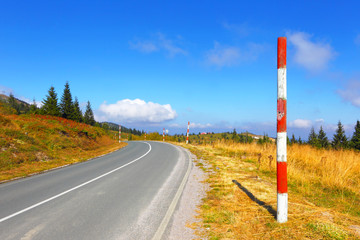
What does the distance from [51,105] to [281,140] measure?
145ft

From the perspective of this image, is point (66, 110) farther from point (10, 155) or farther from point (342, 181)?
point (342, 181)

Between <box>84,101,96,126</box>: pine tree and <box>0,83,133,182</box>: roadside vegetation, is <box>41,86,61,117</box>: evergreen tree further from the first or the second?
<box>84,101,96,126</box>: pine tree

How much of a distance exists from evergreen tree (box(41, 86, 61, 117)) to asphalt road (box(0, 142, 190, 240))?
3584cm

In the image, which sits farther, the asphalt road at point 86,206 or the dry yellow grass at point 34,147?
the dry yellow grass at point 34,147

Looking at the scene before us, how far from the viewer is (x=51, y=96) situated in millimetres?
40156

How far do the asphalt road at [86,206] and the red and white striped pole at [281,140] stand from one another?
228 centimetres

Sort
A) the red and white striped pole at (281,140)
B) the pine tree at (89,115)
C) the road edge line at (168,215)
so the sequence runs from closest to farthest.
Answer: the road edge line at (168,215) → the red and white striped pole at (281,140) → the pine tree at (89,115)

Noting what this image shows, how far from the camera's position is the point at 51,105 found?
3988 cm

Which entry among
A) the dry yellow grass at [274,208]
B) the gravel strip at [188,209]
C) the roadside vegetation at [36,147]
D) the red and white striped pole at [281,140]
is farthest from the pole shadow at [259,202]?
the roadside vegetation at [36,147]

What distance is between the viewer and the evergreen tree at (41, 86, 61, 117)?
129 ft

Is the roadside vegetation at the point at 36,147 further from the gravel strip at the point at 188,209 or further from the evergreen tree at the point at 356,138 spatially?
the evergreen tree at the point at 356,138

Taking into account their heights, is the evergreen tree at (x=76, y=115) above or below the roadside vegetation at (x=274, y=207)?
above

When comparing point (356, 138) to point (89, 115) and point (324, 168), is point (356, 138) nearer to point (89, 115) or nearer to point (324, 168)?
point (324, 168)

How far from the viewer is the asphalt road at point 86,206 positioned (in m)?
3.88
